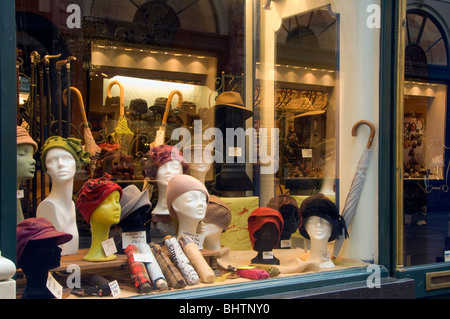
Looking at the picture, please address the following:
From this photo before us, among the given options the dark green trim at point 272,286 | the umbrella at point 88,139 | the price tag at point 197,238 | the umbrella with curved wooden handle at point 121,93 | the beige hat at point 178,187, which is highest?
the umbrella with curved wooden handle at point 121,93

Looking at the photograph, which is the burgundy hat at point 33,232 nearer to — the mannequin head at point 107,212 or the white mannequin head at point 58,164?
the mannequin head at point 107,212

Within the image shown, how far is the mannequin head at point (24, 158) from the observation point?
2.81m

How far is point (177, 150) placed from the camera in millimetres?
3752

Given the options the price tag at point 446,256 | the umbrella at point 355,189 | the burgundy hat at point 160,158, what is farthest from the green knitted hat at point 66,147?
the price tag at point 446,256

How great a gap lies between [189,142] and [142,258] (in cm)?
141

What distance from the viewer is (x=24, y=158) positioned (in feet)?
9.38

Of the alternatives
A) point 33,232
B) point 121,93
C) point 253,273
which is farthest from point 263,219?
point 121,93

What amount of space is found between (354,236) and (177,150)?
1.45 metres

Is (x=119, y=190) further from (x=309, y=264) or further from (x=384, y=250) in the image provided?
(x=384, y=250)

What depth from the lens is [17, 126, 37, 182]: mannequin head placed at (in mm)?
2812

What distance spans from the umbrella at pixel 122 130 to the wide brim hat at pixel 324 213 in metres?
1.45

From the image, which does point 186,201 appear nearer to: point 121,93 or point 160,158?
point 160,158

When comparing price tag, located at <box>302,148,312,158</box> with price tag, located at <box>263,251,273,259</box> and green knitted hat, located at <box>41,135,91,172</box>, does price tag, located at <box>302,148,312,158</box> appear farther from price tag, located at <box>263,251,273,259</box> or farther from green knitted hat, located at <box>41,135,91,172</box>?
green knitted hat, located at <box>41,135,91,172</box>
